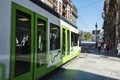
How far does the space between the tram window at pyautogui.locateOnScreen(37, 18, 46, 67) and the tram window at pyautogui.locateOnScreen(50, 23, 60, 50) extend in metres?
1.46

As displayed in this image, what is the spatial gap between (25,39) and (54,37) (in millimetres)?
5124

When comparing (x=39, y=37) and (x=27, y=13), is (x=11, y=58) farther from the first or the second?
(x=39, y=37)

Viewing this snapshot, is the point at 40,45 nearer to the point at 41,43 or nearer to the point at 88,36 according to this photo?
the point at 41,43

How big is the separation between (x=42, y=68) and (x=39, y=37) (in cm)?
122

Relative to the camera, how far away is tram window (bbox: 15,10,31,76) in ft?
27.8

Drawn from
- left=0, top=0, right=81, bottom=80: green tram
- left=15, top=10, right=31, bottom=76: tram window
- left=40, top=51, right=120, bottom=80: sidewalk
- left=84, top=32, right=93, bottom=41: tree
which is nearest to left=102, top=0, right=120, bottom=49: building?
left=40, top=51, right=120, bottom=80: sidewalk

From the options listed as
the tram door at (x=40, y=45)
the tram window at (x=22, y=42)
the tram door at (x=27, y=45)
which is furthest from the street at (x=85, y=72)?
the tram window at (x=22, y=42)

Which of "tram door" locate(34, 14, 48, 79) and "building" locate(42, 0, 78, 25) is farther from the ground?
"building" locate(42, 0, 78, 25)

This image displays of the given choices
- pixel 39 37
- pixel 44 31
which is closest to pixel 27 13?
pixel 39 37

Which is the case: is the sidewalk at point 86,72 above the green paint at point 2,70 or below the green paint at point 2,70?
below

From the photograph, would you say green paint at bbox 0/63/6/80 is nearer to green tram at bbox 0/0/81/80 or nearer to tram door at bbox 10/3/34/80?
green tram at bbox 0/0/81/80

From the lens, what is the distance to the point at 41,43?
11375 millimetres

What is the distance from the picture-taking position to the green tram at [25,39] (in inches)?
300

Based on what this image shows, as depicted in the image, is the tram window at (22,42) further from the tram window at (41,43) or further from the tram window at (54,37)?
the tram window at (54,37)
